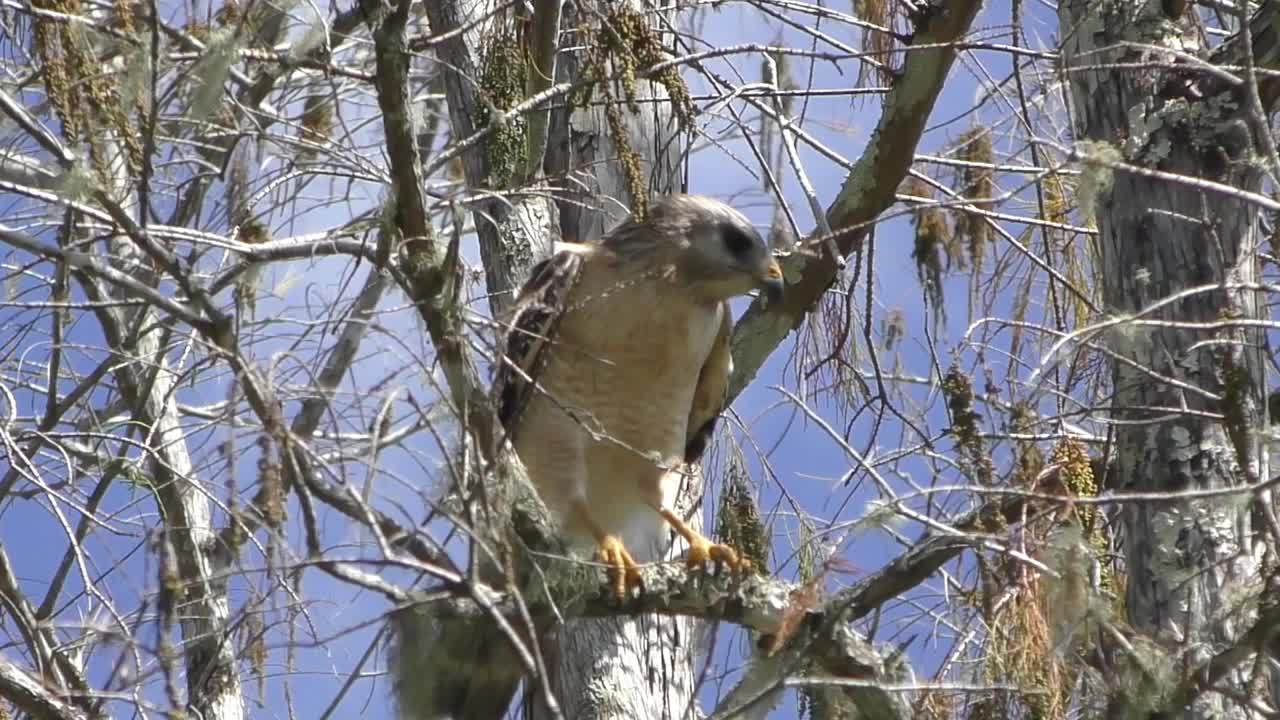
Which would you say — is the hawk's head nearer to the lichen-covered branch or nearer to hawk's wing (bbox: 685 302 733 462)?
the lichen-covered branch

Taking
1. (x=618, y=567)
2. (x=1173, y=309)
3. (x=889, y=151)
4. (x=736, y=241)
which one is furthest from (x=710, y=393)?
(x=1173, y=309)

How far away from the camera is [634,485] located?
203 inches

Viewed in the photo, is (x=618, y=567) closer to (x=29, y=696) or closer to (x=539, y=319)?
(x=539, y=319)

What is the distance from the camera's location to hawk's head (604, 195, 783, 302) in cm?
482

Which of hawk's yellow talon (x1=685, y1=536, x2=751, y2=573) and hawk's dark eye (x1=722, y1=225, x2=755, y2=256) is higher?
hawk's dark eye (x1=722, y1=225, x2=755, y2=256)

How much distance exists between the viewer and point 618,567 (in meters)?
4.10

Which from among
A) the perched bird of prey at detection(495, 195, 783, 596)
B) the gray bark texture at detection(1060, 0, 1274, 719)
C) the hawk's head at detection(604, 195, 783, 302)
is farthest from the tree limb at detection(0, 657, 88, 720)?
the gray bark texture at detection(1060, 0, 1274, 719)

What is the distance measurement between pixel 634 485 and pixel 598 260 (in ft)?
2.53

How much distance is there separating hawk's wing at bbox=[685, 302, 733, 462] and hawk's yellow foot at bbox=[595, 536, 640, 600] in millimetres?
849

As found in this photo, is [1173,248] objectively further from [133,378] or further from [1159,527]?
[133,378]

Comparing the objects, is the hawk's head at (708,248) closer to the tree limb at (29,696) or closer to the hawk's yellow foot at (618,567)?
the hawk's yellow foot at (618,567)

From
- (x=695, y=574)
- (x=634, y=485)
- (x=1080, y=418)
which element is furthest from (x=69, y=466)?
(x=1080, y=418)

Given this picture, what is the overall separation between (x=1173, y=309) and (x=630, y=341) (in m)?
1.56

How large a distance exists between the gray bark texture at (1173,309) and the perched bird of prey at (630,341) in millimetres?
1035
